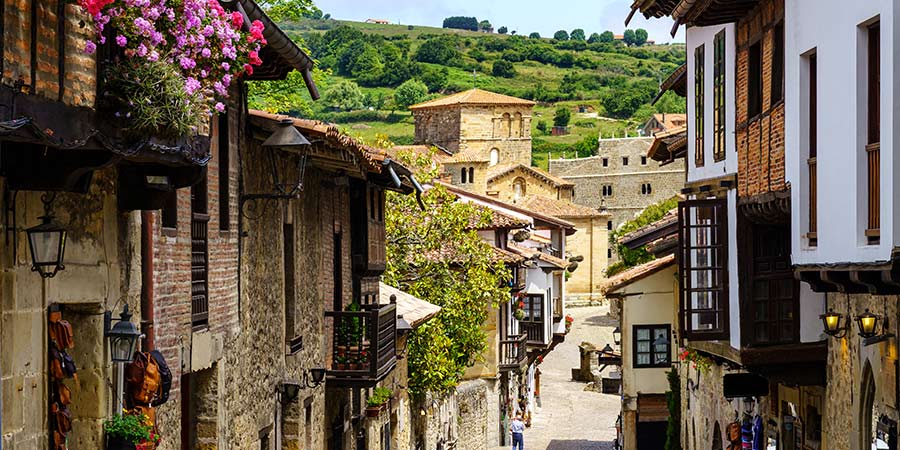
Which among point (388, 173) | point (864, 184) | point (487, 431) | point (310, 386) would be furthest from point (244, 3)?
point (487, 431)

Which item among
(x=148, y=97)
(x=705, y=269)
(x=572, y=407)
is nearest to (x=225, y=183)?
(x=148, y=97)

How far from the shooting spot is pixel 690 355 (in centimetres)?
2483

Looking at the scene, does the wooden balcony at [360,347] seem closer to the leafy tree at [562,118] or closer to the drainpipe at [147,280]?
the drainpipe at [147,280]

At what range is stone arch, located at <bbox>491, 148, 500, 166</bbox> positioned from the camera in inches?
5394

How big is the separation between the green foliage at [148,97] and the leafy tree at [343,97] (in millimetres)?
176841

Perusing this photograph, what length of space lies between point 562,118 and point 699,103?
535 feet

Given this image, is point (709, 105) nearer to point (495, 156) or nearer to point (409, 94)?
point (495, 156)

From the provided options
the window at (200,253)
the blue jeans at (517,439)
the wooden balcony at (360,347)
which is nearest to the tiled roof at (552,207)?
the blue jeans at (517,439)

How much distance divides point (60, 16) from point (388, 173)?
14381mm

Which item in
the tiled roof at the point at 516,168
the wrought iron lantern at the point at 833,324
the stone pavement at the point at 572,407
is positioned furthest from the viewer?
the tiled roof at the point at 516,168

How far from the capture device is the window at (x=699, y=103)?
22.1m

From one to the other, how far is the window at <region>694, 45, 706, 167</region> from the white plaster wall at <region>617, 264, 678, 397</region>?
558 inches

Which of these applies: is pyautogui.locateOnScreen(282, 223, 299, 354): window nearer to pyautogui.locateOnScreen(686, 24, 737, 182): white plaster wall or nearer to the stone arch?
pyautogui.locateOnScreen(686, 24, 737, 182): white plaster wall

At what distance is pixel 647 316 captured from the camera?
125 feet
